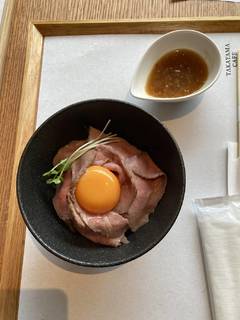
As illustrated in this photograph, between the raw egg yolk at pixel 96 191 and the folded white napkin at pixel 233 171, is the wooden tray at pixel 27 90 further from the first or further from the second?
the folded white napkin at pixel 233 171

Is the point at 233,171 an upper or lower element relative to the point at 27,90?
lower

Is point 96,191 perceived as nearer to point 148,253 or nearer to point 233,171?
point 148,253

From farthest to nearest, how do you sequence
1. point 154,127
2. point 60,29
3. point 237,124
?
1. point 60,29
2. point 237,124
3. point 154,127

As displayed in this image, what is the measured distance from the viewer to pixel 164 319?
97 cm

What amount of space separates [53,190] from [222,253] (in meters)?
0.50

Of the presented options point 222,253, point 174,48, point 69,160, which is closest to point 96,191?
point 69,160

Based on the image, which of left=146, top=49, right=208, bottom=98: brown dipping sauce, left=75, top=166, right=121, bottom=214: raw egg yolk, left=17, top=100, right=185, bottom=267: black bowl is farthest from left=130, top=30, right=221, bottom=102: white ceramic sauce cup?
left=75, top=166, right=121, bottom=214: raw egg yolk

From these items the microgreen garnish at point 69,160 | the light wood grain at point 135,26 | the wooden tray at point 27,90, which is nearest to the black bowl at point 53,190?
the microgreen garnish at point 69,160

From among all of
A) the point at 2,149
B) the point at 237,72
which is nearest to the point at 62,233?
the point at 2,149

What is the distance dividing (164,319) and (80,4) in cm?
104

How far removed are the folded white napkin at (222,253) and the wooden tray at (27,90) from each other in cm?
53

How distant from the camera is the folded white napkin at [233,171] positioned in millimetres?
1043

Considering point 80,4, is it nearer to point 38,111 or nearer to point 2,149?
point 38,111

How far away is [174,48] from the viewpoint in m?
1.11
